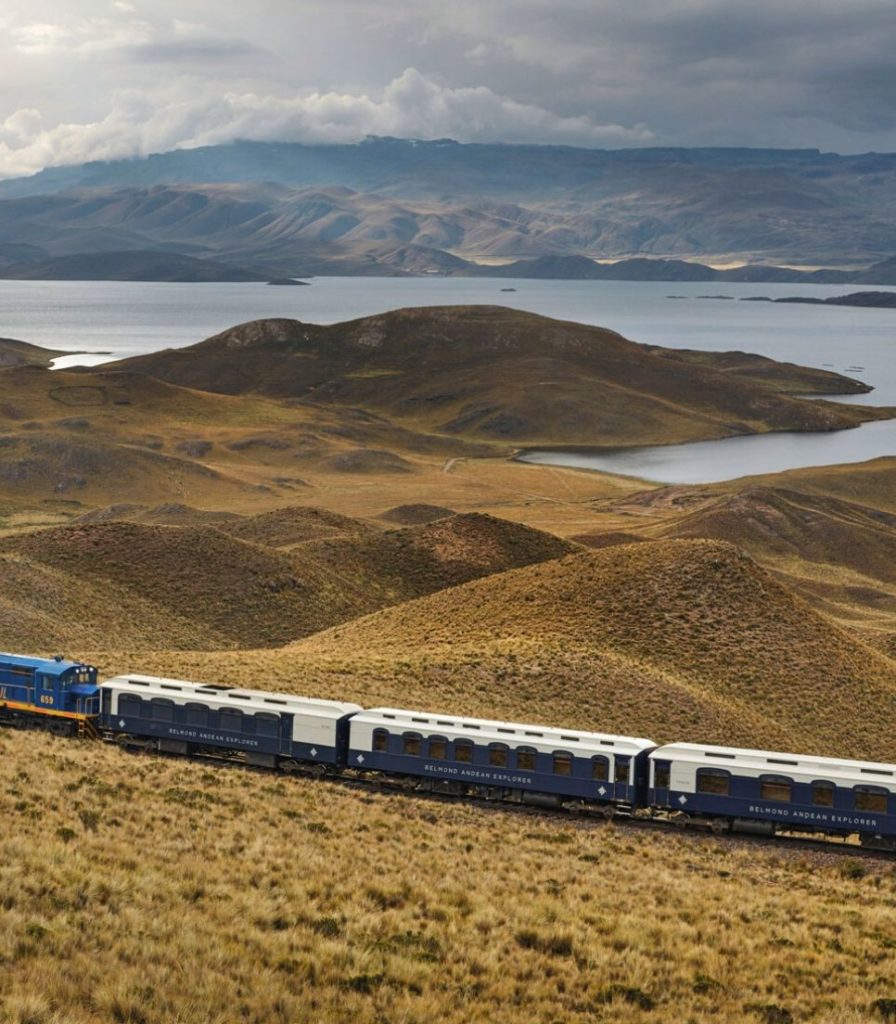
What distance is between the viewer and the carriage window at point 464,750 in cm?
3559

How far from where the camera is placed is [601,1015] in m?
19.4

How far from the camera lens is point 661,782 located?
34344mm

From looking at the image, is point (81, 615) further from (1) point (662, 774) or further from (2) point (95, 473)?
(2) point (95, 473)

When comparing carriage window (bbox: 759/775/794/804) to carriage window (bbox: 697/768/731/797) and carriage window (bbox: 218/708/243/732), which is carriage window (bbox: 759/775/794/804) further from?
carriage window (bbox: 218/708/243/732)

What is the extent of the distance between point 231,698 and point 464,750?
7.77m

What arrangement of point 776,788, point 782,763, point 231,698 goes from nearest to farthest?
point 776,788 → point 782,763 → point 231,698

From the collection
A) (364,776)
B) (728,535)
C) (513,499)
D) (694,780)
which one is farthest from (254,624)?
(513,499)

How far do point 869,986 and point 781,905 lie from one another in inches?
205

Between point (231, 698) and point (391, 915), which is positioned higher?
point (231, 698)

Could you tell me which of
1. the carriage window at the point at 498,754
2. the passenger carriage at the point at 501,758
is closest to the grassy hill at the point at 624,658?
the passenger carriage at the point at 501,758

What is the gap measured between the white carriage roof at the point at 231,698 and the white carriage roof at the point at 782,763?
32.7ft

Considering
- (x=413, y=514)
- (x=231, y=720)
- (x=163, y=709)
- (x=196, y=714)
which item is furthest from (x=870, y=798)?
(x=413, y=514)

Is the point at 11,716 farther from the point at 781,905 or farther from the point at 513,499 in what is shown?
the point at 513,499

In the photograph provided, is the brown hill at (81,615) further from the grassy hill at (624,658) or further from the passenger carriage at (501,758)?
the passenger carriage at (501,758)
